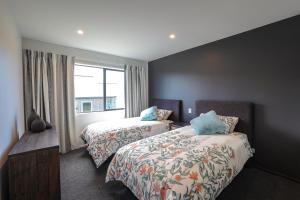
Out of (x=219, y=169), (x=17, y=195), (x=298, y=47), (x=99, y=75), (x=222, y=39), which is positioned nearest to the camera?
(x=17, y=195)

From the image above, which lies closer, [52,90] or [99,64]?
[52,90]

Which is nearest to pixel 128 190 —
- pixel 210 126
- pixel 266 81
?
pixel 210 126

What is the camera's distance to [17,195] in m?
1.43

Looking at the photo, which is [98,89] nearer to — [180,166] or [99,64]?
[99,64]

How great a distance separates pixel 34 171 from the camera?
1501 millimetres

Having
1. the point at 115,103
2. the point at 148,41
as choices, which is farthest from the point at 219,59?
the point at 115,103

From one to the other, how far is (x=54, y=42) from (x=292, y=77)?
14.4 feet

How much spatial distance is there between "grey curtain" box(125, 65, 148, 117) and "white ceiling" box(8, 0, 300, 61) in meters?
1.43

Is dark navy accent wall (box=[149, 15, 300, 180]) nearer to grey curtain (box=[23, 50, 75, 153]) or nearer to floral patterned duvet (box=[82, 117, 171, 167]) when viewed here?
floral patterned duvet (box=[82, 117, 171, 167])

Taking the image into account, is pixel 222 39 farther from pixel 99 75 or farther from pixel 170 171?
pixel 99 75

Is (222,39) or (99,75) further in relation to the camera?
(99,75)

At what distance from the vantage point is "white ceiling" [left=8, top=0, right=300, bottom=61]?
73.3 inches

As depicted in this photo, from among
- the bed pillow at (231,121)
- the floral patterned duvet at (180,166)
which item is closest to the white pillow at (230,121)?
the bed pillow at (231,121)

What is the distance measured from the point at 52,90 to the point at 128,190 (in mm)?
2612
